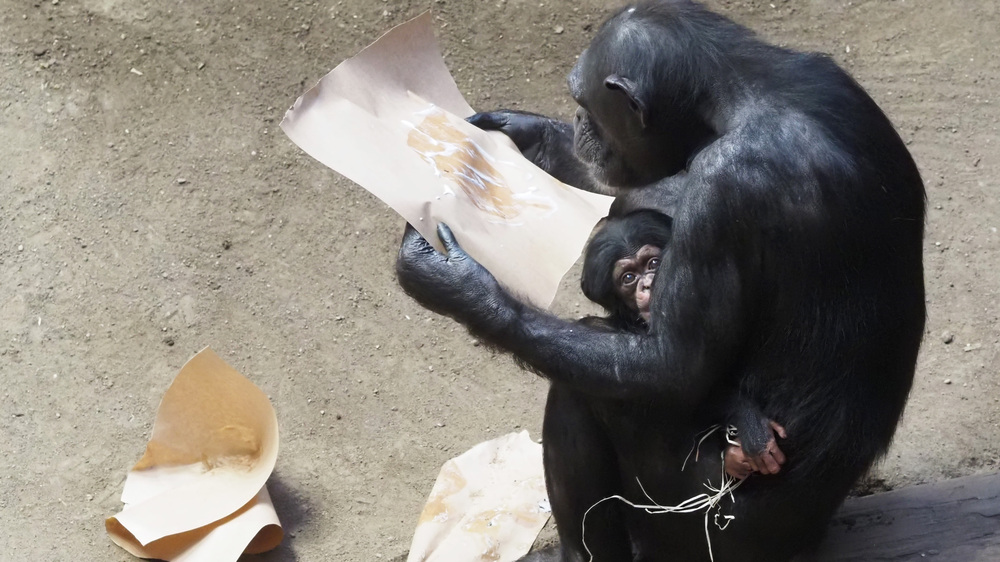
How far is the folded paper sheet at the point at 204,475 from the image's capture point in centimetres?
441

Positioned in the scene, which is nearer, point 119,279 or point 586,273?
point 586,273

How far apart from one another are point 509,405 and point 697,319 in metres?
2.31

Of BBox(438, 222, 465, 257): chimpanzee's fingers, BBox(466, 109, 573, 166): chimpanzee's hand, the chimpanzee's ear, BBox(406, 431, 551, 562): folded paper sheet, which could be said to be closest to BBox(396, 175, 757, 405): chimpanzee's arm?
BBox(438, 222, 465, 257): chimpanzee's fingers

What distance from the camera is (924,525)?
3.75m

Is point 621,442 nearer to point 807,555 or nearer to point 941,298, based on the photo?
point 807,555

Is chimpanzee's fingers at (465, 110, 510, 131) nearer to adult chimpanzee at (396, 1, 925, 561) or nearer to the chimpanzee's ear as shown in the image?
adult chimpanzee at (396, 1, 925, 561)

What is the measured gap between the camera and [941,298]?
5.44 metres

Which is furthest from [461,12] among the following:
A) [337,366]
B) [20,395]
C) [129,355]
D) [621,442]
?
Answer: [621,442]

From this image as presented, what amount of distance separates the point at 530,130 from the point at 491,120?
172 mm

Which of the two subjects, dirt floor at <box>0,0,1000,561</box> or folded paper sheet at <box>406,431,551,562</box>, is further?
dirt floor at <box>0,0,1000,561</box>

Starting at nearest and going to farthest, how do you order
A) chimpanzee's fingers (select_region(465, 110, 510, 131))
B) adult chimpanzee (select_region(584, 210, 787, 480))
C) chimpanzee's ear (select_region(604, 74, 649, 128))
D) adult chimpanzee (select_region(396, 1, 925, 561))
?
adult chimpanzee (select_region(396, 1, 925, 561)) → chimpanzee's ear (select_region(604, 74, 649, 128)) → adult chimpanzee (select_region(584, 210, 787, 480)) → chimpanzee's fingers (select_region(465, 110, 510, 131))

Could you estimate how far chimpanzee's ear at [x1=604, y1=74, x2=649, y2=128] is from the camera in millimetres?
3283

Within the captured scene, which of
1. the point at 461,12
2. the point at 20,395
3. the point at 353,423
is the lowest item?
the point at 20,395

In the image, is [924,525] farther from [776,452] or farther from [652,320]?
[652,320]
